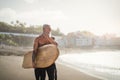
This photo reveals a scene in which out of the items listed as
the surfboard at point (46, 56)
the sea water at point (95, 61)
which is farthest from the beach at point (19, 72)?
the surfboard at point (46, 56)

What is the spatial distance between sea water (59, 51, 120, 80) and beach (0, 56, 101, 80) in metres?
0.27

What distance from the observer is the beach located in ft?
15.5

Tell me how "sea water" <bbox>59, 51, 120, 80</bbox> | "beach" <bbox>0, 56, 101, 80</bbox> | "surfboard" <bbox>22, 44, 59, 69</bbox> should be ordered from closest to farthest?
"surfboard" <bbox>22, 44, 59, 69</bbox>
"beach" <bbox>0, 56, 101, 80</bbox>
"sea water" <bbox>59, 51, 120, 80</bbox>

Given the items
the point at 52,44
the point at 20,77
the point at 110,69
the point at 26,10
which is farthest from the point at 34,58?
the point at 110,69

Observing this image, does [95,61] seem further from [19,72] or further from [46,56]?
[46,56]

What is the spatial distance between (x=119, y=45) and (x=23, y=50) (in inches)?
74.9

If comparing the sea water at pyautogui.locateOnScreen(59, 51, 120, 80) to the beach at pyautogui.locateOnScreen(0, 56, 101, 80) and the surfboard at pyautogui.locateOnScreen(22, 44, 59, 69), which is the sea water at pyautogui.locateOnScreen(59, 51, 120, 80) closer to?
the beach at pyautogui.locateOnScreen(0, 56, 101, 80)

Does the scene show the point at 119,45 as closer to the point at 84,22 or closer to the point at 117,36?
the point at 117,36

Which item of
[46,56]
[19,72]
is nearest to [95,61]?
[19,72]

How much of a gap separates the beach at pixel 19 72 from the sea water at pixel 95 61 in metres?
0.27

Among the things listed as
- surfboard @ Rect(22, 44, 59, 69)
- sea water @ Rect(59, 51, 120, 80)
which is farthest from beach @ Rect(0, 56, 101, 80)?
surfboard @ Rect(22, 44, 59, 69)

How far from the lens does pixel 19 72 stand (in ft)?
15.8

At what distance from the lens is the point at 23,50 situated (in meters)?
5.02

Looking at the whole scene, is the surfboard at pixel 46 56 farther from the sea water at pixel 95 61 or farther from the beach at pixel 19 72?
the sea water at pixel 95 61
